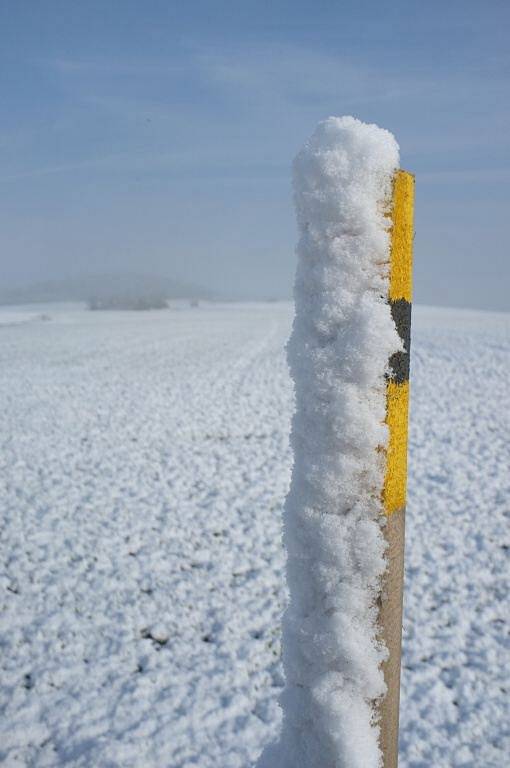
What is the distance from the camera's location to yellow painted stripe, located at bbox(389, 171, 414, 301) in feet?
5.92

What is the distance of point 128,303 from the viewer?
62781 mm

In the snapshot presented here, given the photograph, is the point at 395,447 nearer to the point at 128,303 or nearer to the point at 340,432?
the point at 340,432

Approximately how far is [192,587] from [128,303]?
5978 cm

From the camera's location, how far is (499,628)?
4.70 metres

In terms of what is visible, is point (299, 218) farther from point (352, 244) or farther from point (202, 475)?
point (202, 475)

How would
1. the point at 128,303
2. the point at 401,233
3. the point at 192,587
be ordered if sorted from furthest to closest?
the point at 128,303, the point at 192,587, the point at 401,233

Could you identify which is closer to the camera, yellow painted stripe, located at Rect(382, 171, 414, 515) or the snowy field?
yellow painted stripe, located at Rect(382, 171, 414, 515)

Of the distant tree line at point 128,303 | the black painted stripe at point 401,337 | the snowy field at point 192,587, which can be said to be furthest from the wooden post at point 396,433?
the distant tree line at point 128,303

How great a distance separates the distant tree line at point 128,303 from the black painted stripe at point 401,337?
62296mm

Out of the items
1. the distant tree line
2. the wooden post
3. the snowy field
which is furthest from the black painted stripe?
the distant tree line

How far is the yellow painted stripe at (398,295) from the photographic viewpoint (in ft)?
5.94

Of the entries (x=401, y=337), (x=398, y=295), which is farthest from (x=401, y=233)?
(x=401, y=337)

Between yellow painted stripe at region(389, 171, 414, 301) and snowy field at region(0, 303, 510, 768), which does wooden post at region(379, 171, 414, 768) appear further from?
snowy field at region(0, 303, 510, 768)

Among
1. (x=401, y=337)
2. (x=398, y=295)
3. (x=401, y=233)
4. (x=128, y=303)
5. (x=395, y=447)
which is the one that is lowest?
(x=395, y=447)
